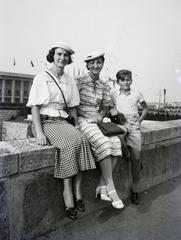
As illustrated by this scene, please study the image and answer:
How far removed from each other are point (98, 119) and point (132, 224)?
4.34ft

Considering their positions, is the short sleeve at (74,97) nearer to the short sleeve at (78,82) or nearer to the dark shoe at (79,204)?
the short sleeve at (78,82)

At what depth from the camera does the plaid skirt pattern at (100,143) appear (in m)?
2.76

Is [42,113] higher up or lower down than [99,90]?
Result: lower down

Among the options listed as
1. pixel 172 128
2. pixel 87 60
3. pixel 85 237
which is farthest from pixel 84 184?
pixel 172 128

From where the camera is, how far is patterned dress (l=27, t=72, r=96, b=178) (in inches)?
96.3

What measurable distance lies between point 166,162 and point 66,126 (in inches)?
A: 92.2

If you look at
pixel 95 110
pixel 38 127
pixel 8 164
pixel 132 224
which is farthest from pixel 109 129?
pixel 8 164

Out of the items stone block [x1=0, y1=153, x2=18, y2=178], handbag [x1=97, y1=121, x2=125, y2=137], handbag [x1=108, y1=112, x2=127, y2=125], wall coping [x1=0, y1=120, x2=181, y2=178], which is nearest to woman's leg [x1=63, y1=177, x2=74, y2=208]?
wall coping [x1=0, y1=120, x2=181, y2=178]

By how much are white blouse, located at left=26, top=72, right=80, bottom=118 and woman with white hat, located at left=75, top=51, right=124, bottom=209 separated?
30cm

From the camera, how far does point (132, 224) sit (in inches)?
110

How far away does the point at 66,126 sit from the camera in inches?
110

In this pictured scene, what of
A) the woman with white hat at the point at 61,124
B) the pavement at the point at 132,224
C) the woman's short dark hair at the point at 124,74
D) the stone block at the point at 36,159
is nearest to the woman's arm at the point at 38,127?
the woman with white hat at the point at 61,124

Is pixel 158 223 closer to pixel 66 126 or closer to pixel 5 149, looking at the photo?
pixel 66 126

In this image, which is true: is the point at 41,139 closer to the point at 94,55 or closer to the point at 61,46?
the point at 61,46
